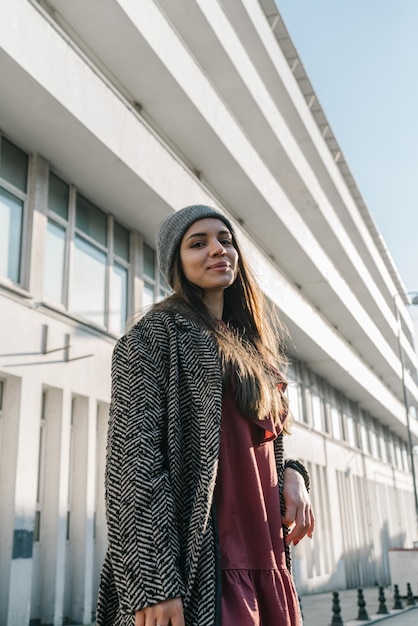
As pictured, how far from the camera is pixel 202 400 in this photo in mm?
2105

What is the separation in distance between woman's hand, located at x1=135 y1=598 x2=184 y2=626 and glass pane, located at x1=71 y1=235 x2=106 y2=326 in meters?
11.7

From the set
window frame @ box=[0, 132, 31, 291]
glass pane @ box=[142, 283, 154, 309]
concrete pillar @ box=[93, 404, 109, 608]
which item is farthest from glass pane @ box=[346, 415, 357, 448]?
window frame @ box=[0, 132, 31, 291]

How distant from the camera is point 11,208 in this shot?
11992mm

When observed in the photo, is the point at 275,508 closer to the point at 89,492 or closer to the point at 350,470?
the point at 89,492

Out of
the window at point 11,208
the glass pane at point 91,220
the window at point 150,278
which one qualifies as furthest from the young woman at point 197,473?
the window at point 150,278

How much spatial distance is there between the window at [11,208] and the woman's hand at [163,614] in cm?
1018

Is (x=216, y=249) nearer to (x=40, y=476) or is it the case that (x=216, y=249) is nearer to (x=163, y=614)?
(x=163, y=614)

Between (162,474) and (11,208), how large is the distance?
35.4 ft

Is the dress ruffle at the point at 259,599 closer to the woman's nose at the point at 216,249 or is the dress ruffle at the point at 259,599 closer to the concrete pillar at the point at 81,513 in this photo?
the woman's nose at the point at 216,249

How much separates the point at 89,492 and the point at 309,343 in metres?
14.0

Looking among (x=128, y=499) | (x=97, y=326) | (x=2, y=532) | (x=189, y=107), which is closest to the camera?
(x=128, y=499)

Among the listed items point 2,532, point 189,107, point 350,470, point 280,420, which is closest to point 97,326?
point 2,532

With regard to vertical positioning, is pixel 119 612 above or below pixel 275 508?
below

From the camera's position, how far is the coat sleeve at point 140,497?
5.88 ft
